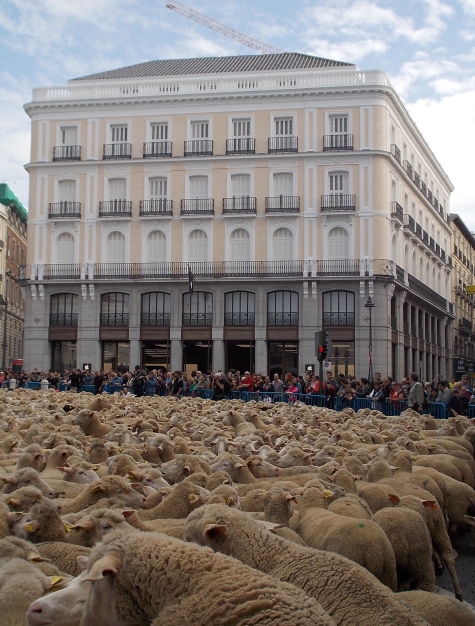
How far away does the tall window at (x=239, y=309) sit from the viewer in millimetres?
43281

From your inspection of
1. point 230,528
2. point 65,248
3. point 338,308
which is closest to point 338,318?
point 338,308

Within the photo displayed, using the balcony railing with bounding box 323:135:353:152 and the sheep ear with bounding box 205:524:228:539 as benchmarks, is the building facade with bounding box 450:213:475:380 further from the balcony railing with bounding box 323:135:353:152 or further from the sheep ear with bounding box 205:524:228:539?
the sheep ear with bounding box 205:524:228:539

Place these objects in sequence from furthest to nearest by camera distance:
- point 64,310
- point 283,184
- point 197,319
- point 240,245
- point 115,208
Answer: point 115,208 → point 64,310 → point 283,184 → point 240,245 → point 197,319

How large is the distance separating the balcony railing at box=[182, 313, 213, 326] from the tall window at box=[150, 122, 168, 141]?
36.8 ft

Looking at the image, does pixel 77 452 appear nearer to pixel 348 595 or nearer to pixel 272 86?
pixel 348 595

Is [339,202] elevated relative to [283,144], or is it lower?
lower

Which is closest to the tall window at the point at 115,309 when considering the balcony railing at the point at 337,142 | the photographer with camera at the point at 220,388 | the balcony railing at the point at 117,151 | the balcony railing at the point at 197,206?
the balcony railing at the point at 197,206

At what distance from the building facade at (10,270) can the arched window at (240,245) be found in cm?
2617

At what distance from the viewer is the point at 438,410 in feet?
62.7

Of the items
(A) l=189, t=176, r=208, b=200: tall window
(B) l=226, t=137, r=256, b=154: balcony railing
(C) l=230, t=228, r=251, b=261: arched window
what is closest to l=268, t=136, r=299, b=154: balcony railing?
(B) l=226, t=137, r=256, b=154: balcony railing

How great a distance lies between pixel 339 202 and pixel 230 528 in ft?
133

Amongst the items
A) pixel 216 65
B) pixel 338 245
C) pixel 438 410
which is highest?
pixel 216 65

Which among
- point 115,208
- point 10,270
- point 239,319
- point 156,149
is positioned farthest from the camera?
point 10,270

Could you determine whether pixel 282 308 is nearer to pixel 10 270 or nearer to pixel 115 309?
pixel 115 309
